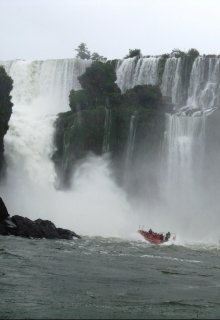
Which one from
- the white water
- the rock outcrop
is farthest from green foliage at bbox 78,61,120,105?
the rock outcrop

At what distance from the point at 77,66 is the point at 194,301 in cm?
4465

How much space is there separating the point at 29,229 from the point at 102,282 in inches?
594

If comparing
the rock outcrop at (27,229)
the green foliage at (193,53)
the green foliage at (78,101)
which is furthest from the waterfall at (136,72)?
the rock outcrop at (27,229)

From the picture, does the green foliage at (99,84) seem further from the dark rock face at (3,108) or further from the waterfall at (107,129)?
the dark rock face at (3,108)

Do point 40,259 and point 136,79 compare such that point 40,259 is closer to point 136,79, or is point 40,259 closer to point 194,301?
point 194,301

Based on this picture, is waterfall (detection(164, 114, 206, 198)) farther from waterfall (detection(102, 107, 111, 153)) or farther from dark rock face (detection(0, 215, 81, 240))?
dark rock face (detection(0, 215, 81, 240))

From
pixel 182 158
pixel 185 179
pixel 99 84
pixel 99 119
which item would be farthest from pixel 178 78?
pixel 185 179

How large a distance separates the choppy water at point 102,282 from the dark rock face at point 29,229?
2.63 metres

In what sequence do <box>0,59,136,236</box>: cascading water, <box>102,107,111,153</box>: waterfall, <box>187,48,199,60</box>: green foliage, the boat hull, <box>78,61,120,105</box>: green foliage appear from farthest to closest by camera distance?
<box>187,48,199,60</box>: green foliage, <box>78,61,120,105</box>: green foliage, <box>102,107,111,153</box>: waterfall, <box>0,59,136,236</box>: cascading water, the boat hull

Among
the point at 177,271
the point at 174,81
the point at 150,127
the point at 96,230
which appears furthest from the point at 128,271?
the point at 174,81

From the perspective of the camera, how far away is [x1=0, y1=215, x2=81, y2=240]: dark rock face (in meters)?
32.0

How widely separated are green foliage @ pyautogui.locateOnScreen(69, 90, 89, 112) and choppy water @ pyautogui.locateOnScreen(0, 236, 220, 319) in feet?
72.8

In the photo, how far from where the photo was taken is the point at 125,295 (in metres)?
16.1

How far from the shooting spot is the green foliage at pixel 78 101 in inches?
1950
